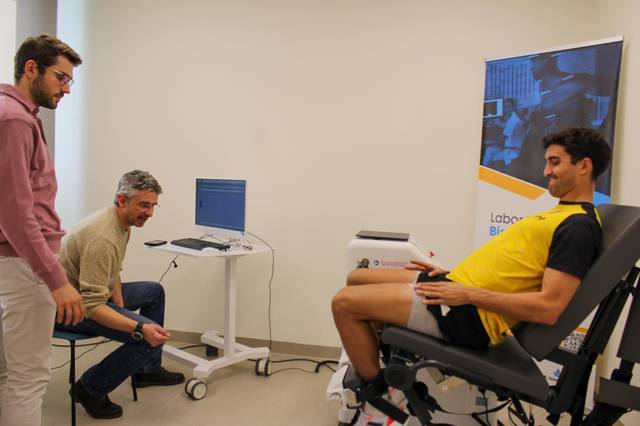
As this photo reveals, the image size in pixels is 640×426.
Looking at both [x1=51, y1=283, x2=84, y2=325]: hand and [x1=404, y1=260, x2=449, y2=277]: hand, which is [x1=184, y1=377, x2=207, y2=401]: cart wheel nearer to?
[x1=51, y1=283, x2=84, y2=325]: hand

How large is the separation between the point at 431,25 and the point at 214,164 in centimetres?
168

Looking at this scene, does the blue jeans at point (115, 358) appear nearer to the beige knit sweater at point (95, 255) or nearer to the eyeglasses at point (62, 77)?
the beige knit sweater at point (95, 255)

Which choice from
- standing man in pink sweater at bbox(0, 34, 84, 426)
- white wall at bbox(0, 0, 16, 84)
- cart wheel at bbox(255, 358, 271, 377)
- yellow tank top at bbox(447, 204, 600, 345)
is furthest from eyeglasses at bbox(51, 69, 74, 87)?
white wall at bbox(0, 0, 16, 84)

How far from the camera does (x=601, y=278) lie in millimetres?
1268

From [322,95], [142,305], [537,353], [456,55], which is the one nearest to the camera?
[537,353]

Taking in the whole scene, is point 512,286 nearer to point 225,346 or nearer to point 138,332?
point 138,332

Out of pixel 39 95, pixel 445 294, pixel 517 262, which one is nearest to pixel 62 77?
pixel 39 95

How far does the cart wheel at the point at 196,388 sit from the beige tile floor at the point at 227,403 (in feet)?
0.12

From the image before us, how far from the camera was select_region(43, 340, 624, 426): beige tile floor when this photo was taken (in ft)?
7.12

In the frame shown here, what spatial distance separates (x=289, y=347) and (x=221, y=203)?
1.10 metres

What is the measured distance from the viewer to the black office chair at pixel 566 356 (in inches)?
50.1

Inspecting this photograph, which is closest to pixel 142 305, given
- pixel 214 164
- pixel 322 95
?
pixel 214 164

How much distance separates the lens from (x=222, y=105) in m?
3.09

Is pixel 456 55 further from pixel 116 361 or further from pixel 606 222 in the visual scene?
Result: pixel 116 361
